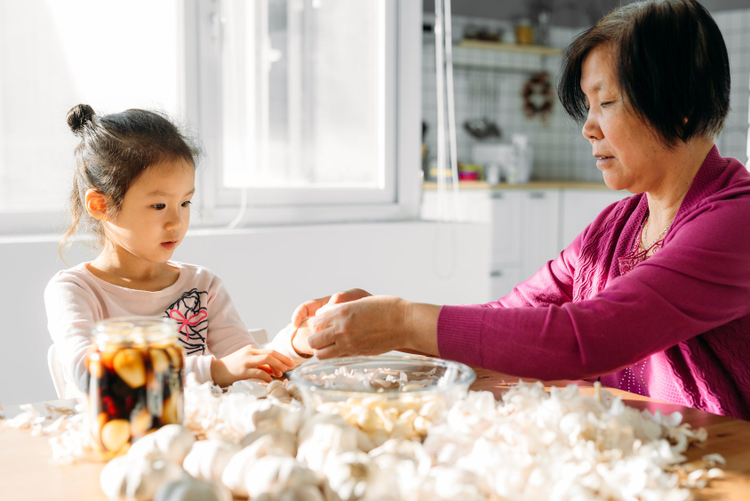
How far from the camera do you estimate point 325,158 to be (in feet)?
8.89

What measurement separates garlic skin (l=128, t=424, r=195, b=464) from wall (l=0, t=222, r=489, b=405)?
56.9 inches

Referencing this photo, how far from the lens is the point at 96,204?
1.34 meters

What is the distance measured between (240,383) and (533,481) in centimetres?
44

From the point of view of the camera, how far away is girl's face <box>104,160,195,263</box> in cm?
131

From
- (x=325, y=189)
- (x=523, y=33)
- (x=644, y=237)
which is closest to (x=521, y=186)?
(x=523, y=33)

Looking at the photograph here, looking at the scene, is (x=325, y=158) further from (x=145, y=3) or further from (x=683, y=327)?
(x=683, y=327)

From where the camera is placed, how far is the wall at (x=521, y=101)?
15.1 feet

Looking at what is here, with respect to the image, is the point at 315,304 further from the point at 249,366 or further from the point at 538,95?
the point at 538,95

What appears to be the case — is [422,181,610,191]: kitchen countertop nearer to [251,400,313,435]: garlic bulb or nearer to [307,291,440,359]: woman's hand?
[307,291,440,359]: woman's hand

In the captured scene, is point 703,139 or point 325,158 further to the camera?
point 325,158

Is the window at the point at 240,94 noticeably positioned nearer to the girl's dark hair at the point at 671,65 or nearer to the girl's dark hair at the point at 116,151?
the girl's dark hair at the point at 116,151

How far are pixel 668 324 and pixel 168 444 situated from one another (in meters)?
0.62

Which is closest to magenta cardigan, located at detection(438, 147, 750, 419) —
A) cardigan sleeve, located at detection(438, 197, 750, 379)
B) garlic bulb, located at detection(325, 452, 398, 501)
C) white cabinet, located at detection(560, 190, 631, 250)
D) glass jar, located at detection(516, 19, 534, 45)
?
cardigan sleeve, located at detection(438, 197, 750, 379)

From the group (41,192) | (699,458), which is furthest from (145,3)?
(699,458)
